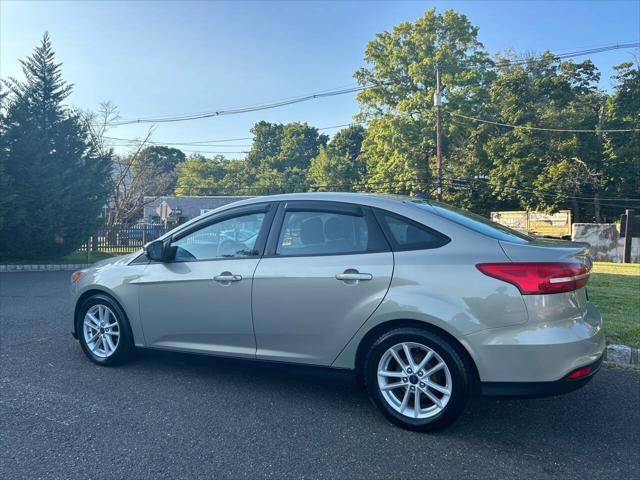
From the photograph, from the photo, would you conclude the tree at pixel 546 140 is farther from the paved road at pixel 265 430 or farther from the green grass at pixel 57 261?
the paved road at pixel 265 430

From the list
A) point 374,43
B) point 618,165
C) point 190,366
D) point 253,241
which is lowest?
point 190,366

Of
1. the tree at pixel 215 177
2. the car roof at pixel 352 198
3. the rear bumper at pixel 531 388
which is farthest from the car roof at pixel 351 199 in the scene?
the tree at pixel 215 177

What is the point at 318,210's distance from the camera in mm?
3797

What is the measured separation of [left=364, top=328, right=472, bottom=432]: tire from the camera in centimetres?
308

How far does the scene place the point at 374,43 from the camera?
3803 centimetres

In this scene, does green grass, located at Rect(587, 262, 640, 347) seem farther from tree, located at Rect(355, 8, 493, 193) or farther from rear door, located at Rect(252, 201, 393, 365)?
tree, located at Rect(355, 8, 493, 193)

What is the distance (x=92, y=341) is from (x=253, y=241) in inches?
80.7

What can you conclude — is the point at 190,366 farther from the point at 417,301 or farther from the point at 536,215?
the point at 536,215

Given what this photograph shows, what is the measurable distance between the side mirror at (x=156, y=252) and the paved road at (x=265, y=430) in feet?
3.49

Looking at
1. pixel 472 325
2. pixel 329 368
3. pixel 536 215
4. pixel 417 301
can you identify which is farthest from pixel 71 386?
pixel 536 215

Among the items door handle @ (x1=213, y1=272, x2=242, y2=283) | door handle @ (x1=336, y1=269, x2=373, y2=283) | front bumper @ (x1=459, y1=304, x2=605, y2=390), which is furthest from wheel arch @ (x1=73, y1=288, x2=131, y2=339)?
front bumper @ (x1=459, y1=304, x2=605, y2=390)

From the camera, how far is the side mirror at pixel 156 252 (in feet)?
13.8

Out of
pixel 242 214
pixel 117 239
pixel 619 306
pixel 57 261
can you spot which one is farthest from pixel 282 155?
pixel 242 214

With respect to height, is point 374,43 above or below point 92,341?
above
